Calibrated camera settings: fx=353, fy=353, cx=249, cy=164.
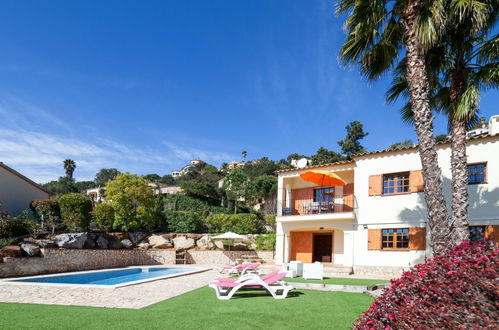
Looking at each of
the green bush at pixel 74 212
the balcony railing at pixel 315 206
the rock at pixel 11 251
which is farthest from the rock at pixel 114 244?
the balcony railing at pixel 315 206

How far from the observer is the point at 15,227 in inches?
662

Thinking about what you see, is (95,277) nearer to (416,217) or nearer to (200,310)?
(200,310)

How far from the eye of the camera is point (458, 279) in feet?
10.2

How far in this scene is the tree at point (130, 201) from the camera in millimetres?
22562

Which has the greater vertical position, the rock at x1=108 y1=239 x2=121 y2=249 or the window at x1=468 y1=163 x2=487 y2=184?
the window at x1=468 y1=163 x2=487 y2=184

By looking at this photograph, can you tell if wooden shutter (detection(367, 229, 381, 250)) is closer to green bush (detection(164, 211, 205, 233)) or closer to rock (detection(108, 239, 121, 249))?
green bush (detection(164, 211, 205, 233))

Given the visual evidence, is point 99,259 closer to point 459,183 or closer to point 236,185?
point 459,183

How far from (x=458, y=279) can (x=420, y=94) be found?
6702 millimetres

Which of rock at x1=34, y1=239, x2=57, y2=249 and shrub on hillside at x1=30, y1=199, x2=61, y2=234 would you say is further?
shrub on hillside at x1=30, y1=199, x2=61, y2=234

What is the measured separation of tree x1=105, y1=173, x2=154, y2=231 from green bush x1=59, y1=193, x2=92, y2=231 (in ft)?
7.07

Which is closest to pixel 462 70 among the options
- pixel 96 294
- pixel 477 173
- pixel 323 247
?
pixel 477 173

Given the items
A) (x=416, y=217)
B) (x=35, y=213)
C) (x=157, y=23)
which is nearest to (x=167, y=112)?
(x=157, y=23)

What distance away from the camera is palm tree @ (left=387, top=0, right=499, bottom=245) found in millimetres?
8875

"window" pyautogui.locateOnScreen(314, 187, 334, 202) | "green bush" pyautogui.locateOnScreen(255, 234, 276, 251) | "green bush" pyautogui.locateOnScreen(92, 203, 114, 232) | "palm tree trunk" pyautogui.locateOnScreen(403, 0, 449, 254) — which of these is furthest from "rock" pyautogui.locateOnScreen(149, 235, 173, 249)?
"palm tree trunk" pyautogui.locateOnScreen(403, 0, 449, 254)
